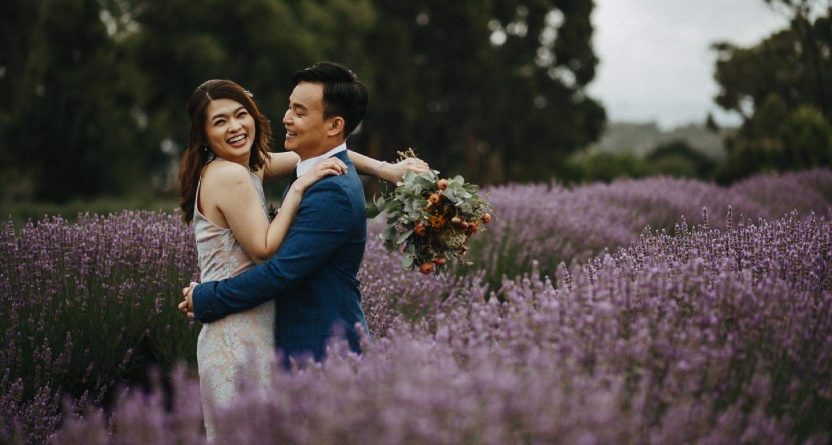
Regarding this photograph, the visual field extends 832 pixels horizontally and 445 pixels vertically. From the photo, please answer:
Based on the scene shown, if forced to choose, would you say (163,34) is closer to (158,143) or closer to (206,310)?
(158,143)

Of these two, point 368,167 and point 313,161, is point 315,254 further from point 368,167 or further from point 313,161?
point 368,167

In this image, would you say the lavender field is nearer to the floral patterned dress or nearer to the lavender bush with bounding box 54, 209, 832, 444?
the lavender bush with bounding box 54, 209, 832, 444

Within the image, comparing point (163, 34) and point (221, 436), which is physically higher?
point (163, 34)

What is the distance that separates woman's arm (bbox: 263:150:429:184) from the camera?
2.95 metres

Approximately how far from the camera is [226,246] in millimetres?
2648

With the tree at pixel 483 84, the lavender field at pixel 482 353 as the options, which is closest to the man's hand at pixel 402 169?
the lavender field at pixel 482 353

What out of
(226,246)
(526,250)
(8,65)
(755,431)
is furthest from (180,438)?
(8,65)

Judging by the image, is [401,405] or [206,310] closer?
[401,405]

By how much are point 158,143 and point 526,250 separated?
1510 cm

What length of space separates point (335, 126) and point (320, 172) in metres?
0.30

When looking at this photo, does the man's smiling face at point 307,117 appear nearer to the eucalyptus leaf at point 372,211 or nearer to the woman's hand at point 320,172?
the woman's hand at point 320,172

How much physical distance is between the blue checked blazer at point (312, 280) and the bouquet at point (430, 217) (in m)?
0.22

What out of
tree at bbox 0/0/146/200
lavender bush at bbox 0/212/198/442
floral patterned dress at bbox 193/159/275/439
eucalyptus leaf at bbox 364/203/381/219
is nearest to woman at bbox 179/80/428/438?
floral patterned dress at bbox 193/159/275/439

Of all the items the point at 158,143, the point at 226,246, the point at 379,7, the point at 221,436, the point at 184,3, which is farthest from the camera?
the point at 379,7
